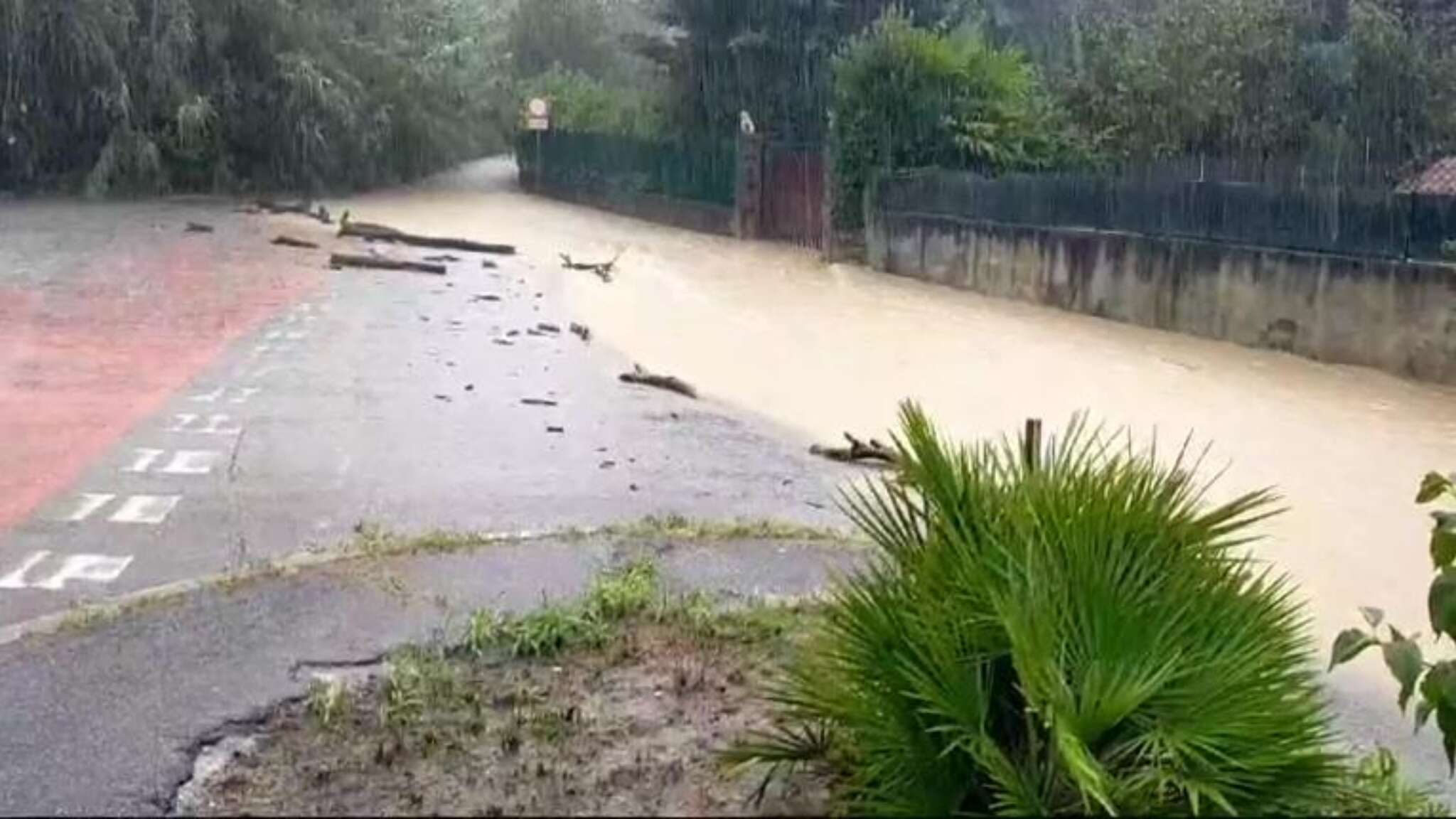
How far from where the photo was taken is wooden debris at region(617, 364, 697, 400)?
41.4 feet

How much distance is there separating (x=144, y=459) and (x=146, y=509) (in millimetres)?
1293

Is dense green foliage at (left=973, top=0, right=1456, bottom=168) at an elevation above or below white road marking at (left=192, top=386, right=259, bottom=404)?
above

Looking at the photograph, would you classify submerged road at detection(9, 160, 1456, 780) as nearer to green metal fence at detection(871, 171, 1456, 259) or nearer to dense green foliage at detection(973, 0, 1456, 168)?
green metal fence at detection(871, 171, 1456, 259)

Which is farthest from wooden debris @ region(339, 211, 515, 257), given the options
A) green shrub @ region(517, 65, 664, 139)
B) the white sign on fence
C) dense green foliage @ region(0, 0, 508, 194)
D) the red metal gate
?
the white sign on fence

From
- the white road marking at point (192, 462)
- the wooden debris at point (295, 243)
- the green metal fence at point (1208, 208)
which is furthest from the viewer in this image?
the wooden debris at point (295, 243)

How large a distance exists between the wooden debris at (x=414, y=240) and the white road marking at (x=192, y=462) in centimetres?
1455

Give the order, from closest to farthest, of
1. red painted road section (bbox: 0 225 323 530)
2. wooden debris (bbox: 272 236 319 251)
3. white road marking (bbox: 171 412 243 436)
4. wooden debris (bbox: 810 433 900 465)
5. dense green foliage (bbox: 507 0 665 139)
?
red painted road section (bbox: 0 225 323 530)
wooden debris (bbox: 810 433 900 465)
white road marking (bbox: 171 412 243 436)
wooden debris (bbox: 272 236 319 251)
dense green foliage (bbox: 507 0 665 139)

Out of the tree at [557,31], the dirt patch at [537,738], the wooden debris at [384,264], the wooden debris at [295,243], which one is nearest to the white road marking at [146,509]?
the dirt patch at [537,738]

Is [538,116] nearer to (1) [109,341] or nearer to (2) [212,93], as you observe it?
(2) [212,93]

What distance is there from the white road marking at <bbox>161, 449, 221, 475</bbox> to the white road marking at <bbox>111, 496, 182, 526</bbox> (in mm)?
626

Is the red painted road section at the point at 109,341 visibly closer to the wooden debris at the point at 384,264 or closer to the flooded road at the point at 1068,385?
the wooden debris at the point at 384,264

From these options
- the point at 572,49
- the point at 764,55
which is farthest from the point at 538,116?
the point at 572,49

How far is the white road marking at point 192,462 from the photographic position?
28.8 ft

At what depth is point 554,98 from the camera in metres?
39.8
